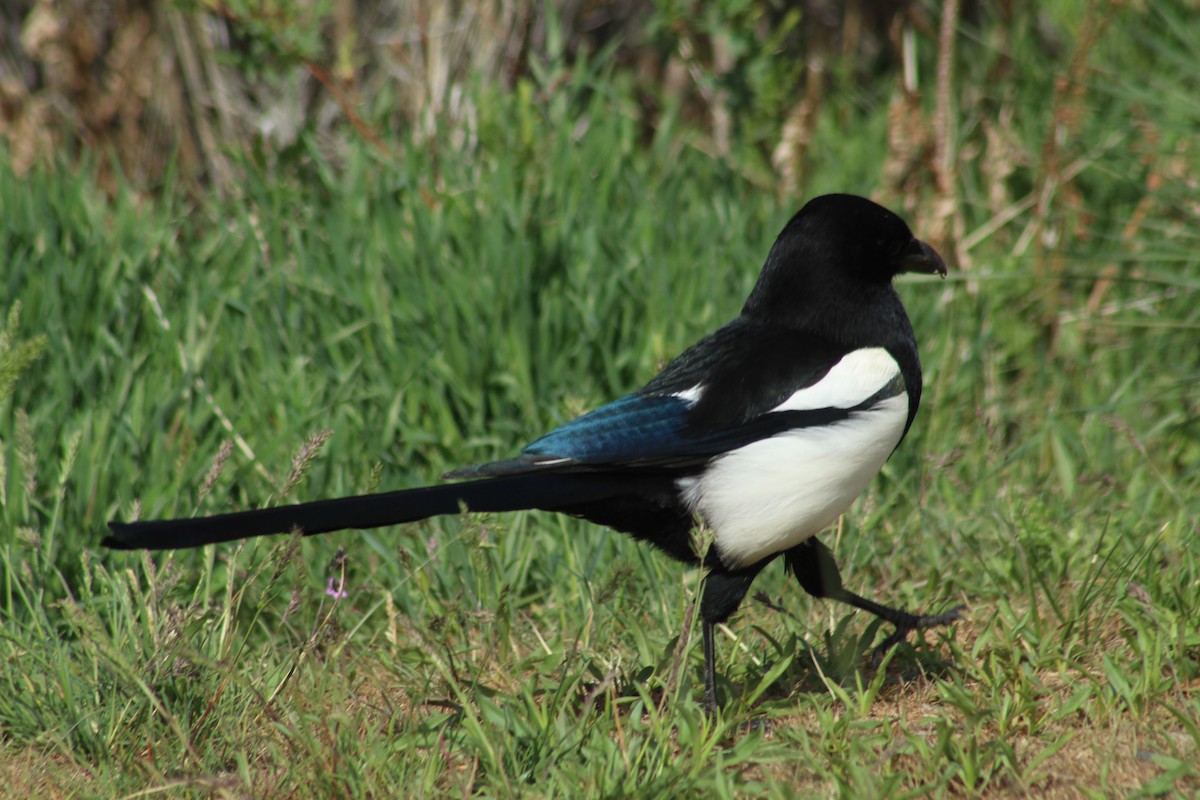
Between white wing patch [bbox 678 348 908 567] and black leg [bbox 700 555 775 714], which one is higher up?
white wing patch [bbox 678 348 908 567]

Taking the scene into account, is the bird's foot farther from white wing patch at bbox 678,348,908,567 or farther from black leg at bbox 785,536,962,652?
white wing patch at bbox 678,348,908,567

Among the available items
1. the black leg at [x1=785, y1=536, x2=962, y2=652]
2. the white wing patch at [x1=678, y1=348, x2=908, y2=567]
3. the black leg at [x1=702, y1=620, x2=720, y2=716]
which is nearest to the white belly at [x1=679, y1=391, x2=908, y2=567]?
the white wing patch at [x1=678, y1=348, x2=908, y2=567]

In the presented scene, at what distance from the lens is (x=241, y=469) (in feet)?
11.3

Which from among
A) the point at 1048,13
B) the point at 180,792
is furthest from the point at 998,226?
the point at 180,792

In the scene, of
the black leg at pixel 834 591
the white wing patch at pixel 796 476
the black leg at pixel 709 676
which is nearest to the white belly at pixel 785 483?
the white wing patch at pixel 796 476

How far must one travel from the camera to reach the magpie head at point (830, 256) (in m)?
2.84

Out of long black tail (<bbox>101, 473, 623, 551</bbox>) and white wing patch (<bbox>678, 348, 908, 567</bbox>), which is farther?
white wing patch (<bbox>678, 348, 908, 567</bbox>)

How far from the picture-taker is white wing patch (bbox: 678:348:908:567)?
2.54 meters

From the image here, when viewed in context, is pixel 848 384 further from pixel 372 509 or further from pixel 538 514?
pixel 538 514

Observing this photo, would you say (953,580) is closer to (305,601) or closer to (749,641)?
(749,641)

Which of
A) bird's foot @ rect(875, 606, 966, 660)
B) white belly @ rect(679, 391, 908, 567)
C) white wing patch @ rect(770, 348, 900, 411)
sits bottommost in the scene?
bird's foot @ rect(875, 606, 966, 660)

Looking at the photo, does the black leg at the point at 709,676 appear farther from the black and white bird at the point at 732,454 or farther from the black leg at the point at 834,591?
the black leg at the point at 834,591

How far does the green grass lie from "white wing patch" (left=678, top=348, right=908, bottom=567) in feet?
0.54

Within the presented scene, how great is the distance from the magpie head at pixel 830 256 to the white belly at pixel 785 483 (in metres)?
0.33
